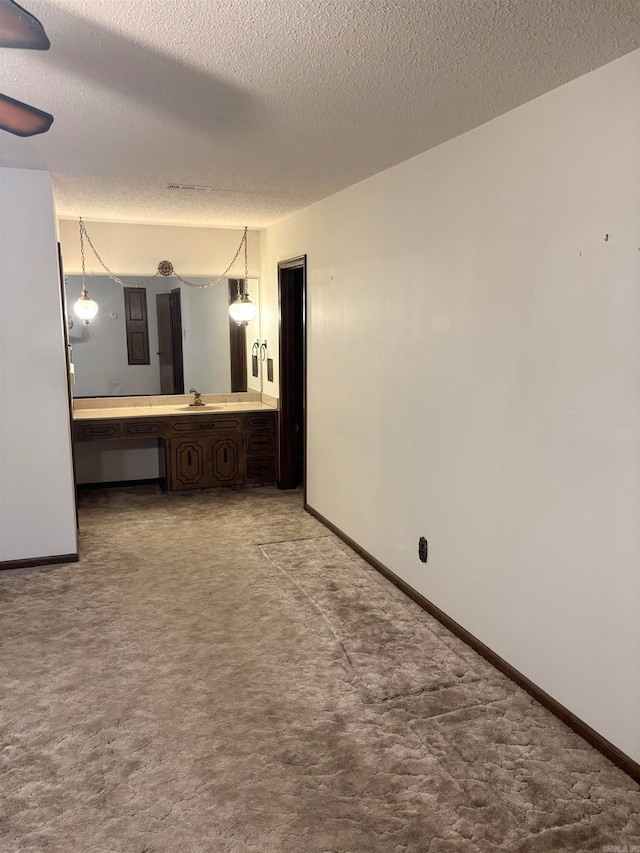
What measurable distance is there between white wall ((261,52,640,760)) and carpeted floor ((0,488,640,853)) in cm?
29

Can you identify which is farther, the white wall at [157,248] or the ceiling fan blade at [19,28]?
the white wall at [157,248]

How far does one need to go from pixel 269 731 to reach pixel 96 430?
3510 millimetres

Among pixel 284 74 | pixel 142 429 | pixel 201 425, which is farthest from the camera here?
pixel 201 425

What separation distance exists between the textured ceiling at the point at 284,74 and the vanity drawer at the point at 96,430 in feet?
7.39

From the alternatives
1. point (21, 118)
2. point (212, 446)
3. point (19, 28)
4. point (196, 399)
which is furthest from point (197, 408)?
point (19, 28)

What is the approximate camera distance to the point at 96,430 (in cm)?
525

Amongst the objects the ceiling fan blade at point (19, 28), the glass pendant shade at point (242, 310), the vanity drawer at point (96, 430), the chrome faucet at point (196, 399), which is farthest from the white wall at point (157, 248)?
the ceiling fan blade at point (19, 28)

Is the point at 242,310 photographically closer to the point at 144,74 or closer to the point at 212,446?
the point at 212,446

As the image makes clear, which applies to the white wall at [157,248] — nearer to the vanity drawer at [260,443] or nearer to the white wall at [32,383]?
the vanity drawer at [260,443]

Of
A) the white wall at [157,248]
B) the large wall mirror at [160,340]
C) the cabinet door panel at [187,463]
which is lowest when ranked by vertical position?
the cabinet door panel at [187,463]

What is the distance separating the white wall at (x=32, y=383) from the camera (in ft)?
12.2

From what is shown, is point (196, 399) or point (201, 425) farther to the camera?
point (196, 399)

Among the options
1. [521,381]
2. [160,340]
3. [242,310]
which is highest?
[242,310]

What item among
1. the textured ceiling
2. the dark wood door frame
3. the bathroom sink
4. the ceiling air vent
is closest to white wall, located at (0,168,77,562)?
the textured ceiling
